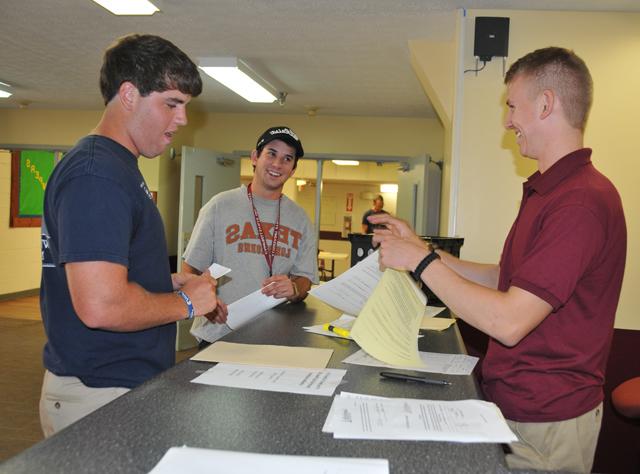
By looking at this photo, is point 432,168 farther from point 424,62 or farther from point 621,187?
point 621,187

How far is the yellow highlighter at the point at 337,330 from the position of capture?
1.81m

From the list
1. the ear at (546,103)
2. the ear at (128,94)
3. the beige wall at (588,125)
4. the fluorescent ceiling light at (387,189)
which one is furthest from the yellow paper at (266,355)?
the fluorescent ceiling light at (387,189)

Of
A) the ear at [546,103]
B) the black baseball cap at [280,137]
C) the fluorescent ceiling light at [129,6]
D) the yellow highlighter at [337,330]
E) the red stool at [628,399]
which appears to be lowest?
the red stool at [628,399]

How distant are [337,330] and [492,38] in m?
2.30

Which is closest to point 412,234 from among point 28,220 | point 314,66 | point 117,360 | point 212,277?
point 212,277

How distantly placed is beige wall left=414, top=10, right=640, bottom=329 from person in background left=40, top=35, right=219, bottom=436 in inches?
91.7

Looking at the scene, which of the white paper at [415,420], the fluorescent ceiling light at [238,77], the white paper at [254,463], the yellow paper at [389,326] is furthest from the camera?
the fluorescent ceiling light at [238,77]

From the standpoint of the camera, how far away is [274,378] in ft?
4.28

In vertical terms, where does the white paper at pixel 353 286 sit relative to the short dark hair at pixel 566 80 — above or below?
below

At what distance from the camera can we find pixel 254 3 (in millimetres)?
3566

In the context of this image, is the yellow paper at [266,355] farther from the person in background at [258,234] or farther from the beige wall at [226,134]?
the beige wall at [226,134]

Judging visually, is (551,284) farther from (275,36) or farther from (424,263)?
(275,36)

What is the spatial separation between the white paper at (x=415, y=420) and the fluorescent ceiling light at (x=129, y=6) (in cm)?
301

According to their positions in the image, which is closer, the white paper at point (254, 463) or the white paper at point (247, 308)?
the white paper at point (254, 463)
